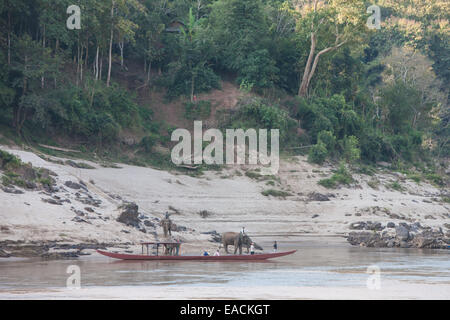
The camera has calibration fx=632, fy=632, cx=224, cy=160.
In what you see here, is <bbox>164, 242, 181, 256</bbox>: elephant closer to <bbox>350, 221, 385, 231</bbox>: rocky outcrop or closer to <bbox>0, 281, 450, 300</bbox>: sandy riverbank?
<bbox>0, 281, 450, 300</bbox>: sandy riverbank

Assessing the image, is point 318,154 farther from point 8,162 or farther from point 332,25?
point 8,162

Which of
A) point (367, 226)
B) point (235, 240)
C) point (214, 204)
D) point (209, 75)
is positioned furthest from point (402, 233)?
point (209, 75)

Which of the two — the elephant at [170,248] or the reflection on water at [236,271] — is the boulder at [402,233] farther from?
the elephant at [170,248]

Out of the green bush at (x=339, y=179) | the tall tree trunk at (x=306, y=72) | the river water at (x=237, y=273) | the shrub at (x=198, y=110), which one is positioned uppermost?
the tall tree trunk at (x=306, y=72)

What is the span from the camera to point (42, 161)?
2652 cm

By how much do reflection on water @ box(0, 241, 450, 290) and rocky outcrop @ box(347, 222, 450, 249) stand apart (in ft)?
10.1

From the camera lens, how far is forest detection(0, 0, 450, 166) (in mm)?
31297

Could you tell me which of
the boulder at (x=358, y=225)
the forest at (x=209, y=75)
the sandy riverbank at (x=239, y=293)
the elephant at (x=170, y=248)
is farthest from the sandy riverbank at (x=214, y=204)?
the sandy riverbank at (x=239, y=293)

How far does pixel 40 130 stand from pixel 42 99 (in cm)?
210

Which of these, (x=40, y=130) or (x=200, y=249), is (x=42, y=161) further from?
(x=200, y=249)

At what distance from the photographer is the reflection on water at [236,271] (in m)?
14.9

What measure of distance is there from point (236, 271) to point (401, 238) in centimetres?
1077

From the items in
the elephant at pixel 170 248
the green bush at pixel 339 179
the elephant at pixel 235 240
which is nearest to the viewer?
the elephant at pixel 170 248

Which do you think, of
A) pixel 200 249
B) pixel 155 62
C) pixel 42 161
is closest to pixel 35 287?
pixel 200 249
